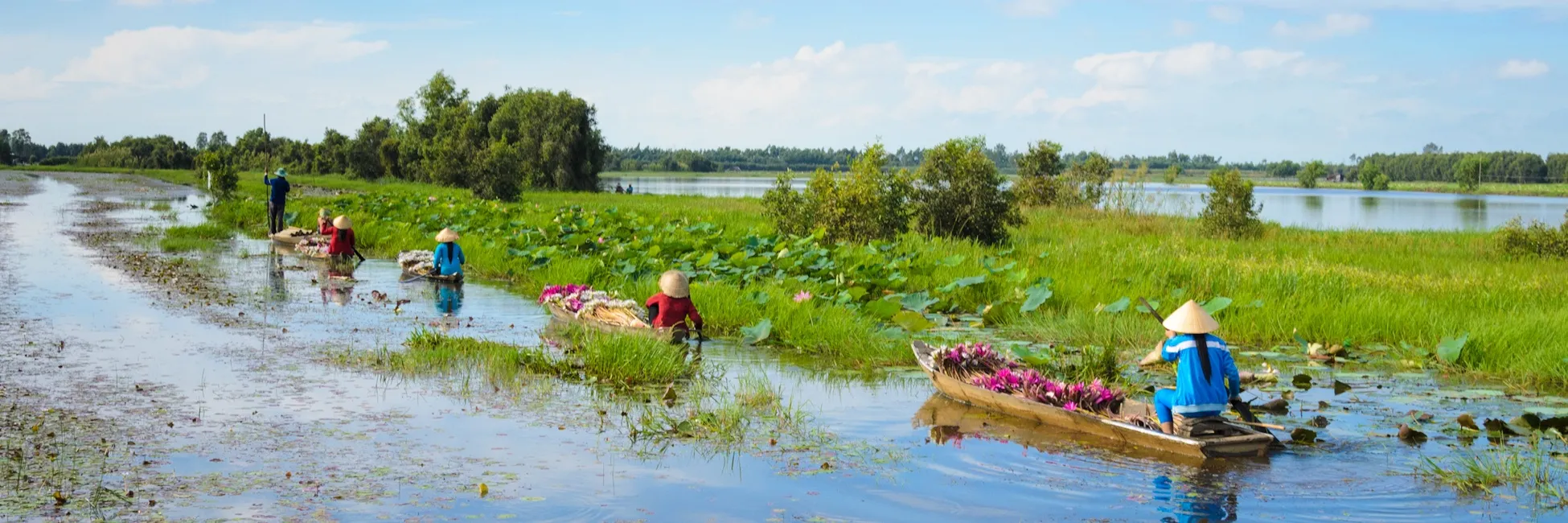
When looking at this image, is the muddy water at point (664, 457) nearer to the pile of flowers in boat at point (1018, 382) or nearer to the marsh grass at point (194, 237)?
the pile of flowers in boat at point (1018, 382)

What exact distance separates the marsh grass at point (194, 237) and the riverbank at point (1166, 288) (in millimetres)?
3025

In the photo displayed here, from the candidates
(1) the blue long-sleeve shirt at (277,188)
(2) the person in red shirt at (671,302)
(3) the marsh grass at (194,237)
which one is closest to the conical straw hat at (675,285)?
(2) the person in red shirt at (671,302)

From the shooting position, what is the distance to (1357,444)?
24.4 ft

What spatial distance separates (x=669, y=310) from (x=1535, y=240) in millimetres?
16191

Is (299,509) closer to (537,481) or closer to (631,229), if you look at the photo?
(537,481)

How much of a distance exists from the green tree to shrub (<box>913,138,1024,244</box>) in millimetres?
9824

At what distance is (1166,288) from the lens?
1366cm

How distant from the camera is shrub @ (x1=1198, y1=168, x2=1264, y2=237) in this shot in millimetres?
22938

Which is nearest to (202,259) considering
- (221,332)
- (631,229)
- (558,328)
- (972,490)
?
(631,229)

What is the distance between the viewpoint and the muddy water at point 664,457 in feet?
19.9

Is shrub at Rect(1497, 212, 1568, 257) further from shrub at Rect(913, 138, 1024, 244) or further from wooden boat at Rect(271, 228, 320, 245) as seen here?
wooden boat at Rect(271, 228, 320, 245)

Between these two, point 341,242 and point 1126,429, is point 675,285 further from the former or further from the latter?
point 341,242

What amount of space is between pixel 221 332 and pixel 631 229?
943 centimetres

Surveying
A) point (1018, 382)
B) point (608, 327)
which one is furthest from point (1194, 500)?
point (608, 327)
